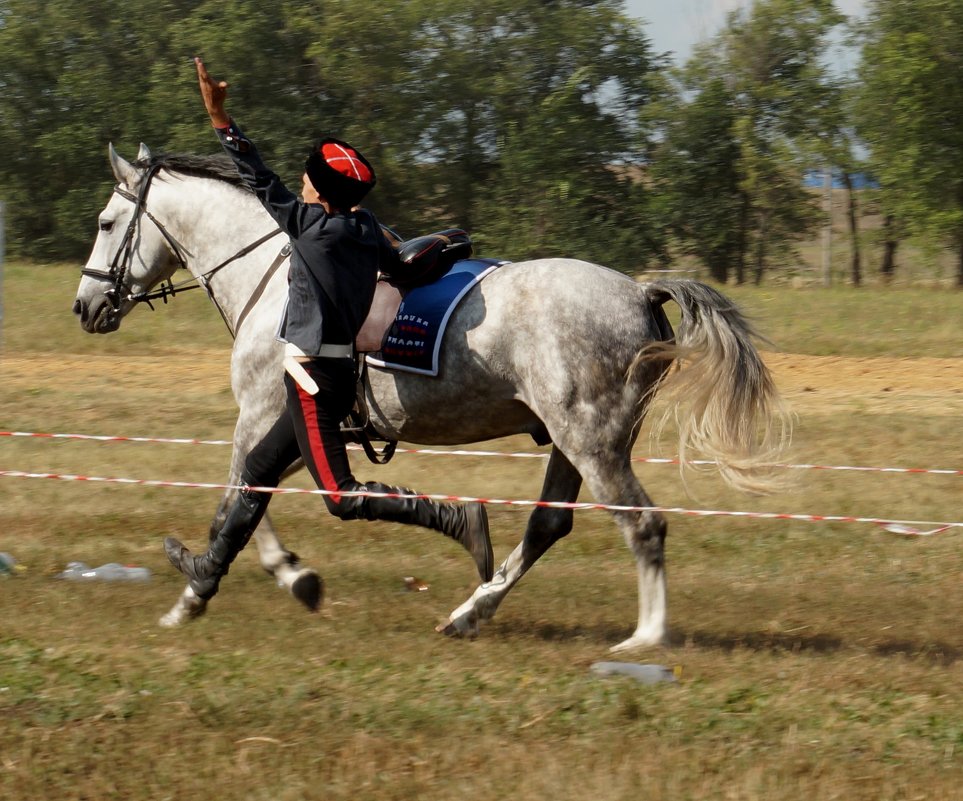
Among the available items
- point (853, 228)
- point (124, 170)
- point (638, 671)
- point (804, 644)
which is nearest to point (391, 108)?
point (853, 228)

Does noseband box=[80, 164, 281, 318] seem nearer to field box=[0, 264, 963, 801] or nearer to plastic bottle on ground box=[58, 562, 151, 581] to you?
plastic bottle on ground box=[58, 562, 151, 581]

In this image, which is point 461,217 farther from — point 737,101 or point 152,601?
point 152,601

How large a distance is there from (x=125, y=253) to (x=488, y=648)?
317 centimetres

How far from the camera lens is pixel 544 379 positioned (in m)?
6.72

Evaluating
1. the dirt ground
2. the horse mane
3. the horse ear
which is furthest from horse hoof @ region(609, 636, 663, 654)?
the dirt ground

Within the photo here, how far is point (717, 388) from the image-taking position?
6801 millimetres

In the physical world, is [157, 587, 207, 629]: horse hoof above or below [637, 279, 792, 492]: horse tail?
below

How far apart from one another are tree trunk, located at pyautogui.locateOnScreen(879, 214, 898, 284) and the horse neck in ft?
83.6

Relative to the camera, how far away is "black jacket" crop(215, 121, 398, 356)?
6398 mm

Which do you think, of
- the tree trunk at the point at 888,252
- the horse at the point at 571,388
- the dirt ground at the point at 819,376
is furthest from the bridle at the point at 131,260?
the tree trunk at the point at 888,252

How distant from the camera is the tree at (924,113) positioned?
29141 millimetres

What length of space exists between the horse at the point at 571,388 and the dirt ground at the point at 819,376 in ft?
23.1

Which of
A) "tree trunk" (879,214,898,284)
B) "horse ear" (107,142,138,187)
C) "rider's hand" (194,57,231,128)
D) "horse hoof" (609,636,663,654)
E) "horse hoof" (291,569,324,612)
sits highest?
"rider's hand" (194,57,231,128)

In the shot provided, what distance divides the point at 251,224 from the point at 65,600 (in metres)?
2.17
